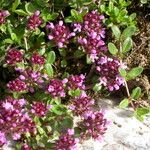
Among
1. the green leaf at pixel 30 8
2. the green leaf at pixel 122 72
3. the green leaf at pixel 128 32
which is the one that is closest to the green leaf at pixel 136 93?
the green leaf at pixel 122 72

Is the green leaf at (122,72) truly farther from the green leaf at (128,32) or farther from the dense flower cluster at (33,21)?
the dense flower cluster at (33,21)

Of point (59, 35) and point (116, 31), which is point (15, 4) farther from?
point (116, 31)

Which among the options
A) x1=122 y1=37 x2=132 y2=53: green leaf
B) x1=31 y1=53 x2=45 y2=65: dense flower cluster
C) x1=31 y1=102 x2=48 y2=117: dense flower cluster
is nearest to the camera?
x1=31 y1=102 x2=48 y2=117: dense flower cluster

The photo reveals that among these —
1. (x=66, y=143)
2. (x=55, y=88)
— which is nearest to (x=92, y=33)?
(x=55, y=88)

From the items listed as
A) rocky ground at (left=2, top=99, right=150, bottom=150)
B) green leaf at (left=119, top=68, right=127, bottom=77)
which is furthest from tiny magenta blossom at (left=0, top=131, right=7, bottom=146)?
green leaf at (left=119, top=68, right=127, bottom=77)

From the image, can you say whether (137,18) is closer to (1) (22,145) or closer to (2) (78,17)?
(2) (78,17)

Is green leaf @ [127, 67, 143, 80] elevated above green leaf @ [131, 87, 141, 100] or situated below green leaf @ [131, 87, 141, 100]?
above

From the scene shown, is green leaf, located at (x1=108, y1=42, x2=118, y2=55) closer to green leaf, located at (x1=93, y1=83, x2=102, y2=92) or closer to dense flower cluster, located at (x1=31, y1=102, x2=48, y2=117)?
green leaf, located at (x1=93, y1=83, x2=102, y2=92)

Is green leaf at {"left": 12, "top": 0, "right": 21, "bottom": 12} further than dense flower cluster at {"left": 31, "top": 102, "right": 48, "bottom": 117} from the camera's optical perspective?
Yes
